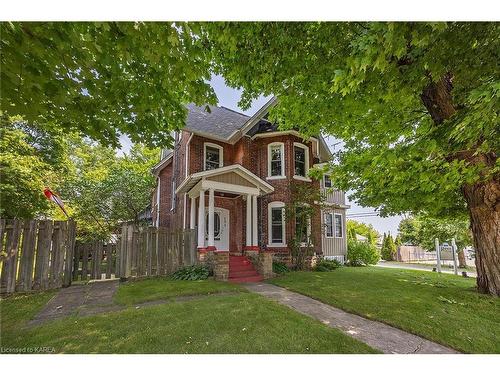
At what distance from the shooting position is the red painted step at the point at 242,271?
7399mm

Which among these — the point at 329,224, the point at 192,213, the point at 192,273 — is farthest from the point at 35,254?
the point at 329,224

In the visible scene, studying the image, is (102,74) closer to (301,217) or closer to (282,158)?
(282,158)

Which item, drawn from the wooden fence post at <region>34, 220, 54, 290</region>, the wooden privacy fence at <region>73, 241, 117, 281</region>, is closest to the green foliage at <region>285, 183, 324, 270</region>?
the wooden privacy fence at <region>73, 241, 117, 281</region>

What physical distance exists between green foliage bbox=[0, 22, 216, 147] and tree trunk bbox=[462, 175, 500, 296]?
5164 mm

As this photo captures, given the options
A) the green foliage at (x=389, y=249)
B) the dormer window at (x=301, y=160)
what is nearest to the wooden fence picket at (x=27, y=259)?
the dormer window at (x=301, y=160)

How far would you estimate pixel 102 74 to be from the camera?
3.26 meters

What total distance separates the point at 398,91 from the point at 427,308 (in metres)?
3.70

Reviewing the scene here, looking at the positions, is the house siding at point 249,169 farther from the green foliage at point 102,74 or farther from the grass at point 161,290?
the green foliage at point 102,74

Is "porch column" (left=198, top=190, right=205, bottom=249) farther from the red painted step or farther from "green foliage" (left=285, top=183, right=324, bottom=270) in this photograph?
"green foliage" (left=285, top=183, right=324, bottom=270)

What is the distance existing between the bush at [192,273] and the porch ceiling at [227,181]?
8.09ft

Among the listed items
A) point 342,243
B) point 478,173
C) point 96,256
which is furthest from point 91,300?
point 342,243

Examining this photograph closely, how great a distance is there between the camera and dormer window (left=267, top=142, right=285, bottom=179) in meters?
10.7

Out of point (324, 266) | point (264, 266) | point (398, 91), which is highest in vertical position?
point (398, 91)

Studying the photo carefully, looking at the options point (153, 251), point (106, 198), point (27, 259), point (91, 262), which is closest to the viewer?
point (27, 259)
